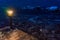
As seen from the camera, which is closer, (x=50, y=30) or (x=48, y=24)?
(x=50, y=30)

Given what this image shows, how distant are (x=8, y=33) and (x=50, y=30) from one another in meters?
2.29

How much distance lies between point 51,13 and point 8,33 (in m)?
5.70

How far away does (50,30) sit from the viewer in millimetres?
6891

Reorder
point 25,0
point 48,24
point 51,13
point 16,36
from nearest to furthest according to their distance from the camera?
point 16,36 → point 48,24 → point 51,13 → point 25,0

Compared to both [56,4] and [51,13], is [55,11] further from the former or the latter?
[56,4]

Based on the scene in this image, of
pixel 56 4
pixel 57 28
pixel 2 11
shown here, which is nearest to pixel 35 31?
pixel 57 28

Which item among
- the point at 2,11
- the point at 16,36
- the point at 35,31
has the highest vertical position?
the point at 16,36

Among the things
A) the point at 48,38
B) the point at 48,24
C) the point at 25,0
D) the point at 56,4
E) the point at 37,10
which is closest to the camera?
the point at 48,38

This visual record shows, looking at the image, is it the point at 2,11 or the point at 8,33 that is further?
the point at 2,11

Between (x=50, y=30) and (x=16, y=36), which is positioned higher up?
(x=16, y=36)

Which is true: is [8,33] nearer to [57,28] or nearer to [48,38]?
[48,38]

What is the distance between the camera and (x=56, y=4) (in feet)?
41.3

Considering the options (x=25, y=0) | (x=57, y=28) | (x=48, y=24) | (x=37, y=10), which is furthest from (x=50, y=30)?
(x=25, y=0)

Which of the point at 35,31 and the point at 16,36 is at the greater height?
the point at 16,36
